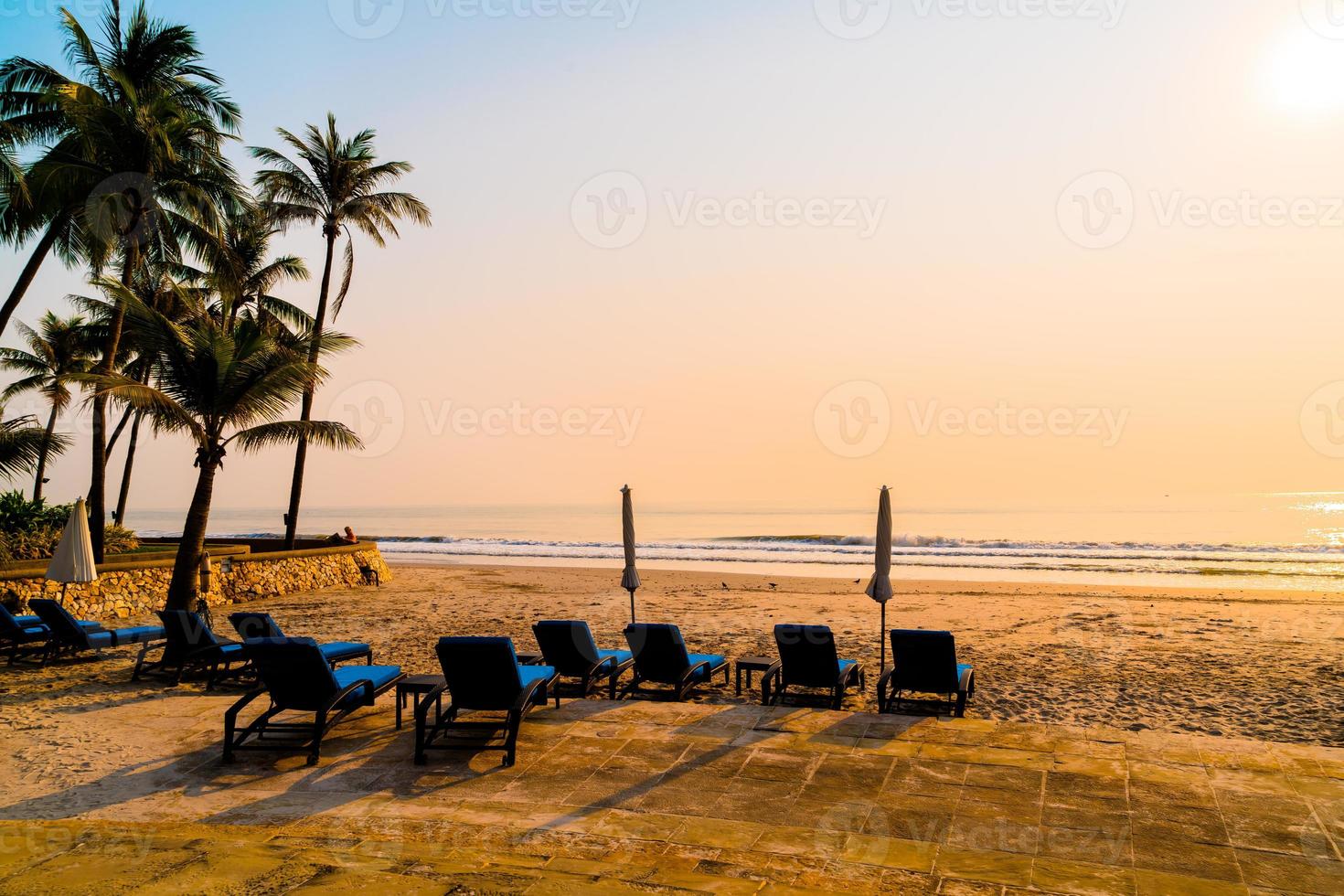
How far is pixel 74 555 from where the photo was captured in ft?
39.7

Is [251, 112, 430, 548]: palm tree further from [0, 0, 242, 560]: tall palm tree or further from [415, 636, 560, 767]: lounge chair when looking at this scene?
[415, 636, 560, 767]: lounge chair

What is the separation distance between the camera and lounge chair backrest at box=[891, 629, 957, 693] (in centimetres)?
820

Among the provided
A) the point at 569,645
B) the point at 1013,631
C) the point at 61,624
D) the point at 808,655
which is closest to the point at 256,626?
the point at 61,624

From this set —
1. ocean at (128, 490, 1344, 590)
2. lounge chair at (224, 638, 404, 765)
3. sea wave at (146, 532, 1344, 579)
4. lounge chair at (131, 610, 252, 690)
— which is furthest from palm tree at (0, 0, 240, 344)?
sea wave at (146, 532, 1344, 579)

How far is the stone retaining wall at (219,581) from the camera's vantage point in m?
14.7

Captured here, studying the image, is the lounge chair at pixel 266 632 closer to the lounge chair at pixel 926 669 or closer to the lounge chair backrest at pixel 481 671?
the lounge chair backrest at pixel 481 671

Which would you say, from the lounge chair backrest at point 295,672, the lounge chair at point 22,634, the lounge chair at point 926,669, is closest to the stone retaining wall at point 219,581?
the lounge chair at point 22,634

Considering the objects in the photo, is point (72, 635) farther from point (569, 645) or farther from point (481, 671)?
point (481, 671)

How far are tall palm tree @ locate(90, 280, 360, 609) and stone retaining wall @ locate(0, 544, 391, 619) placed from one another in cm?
281

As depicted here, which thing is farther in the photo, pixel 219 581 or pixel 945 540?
pixel 945 540

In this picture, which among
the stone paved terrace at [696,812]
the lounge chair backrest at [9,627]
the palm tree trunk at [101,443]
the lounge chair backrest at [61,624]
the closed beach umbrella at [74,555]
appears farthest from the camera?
the palm tree trunk at [101,443]

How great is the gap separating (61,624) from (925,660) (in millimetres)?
10419

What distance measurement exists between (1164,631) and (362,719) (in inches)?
524

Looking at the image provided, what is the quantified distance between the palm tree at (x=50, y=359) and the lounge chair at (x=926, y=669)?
2990cm
